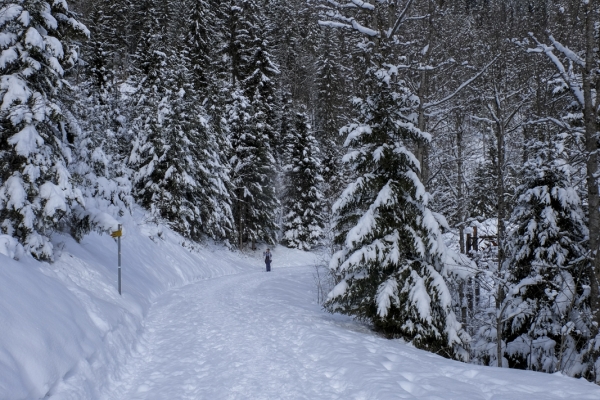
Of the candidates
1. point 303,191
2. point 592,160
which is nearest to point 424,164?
point 592,160

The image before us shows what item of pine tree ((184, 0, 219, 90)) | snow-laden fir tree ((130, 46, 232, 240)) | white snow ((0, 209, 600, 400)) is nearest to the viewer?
white snow ((0, 209, 600, 400))

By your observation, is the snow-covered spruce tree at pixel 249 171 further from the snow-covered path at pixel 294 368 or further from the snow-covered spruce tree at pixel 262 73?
the snow-covered path at pixel 294 368

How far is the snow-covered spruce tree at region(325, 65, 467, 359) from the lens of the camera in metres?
9.07

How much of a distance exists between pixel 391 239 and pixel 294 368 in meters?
4.06

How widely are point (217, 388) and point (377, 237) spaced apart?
5273 mm

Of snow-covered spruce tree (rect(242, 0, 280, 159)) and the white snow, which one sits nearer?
the white snow

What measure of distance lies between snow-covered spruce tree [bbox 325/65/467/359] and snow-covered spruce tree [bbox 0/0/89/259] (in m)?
6.87

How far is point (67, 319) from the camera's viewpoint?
666 centimetres

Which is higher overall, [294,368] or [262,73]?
[262,73]

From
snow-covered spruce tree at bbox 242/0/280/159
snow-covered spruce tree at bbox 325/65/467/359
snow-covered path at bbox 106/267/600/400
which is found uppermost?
snow-covered spruce tree at bbox 242/0/280/159

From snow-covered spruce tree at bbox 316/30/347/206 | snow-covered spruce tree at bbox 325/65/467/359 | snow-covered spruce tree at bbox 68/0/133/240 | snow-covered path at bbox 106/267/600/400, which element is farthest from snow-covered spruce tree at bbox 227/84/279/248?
snow-covered spruce tree at bbox 325/65/467/359

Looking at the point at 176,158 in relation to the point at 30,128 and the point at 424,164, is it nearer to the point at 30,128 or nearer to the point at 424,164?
the point at 30,128

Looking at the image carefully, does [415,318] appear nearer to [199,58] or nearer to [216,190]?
[216,190]

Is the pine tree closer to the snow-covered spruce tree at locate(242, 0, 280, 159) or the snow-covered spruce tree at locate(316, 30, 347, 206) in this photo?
the snow-covered spruce tree at locate(242, 0, 280, 159)
